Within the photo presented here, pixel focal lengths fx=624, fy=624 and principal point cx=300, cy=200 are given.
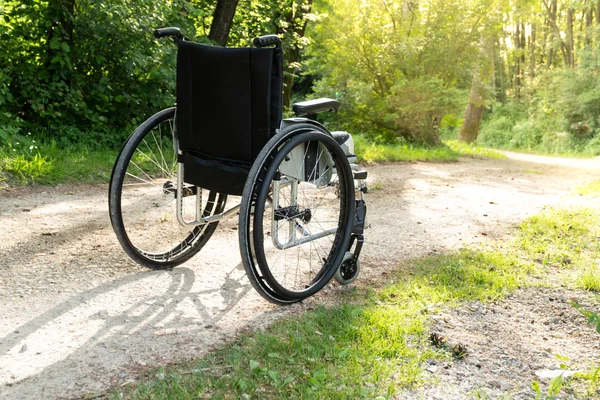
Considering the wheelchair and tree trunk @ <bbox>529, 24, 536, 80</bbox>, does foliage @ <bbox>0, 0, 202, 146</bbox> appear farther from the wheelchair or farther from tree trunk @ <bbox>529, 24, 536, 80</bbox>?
tree trunk @ <bbox>529, 24, 536, 80</bbox>

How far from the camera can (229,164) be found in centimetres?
324

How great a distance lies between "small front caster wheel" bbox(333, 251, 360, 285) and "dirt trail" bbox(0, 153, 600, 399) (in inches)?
4.2

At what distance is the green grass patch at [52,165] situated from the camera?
19.5 ft

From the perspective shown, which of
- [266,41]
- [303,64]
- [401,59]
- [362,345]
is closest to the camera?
[362,345]

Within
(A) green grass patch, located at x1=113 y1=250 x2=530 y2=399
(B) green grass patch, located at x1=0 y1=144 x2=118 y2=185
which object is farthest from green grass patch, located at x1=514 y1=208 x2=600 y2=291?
(B) green grass patch, located at x1=0 y1=144 x2=118 y2=185

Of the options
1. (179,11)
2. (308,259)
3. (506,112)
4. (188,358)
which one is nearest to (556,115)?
(506,112)

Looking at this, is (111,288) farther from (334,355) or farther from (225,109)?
(334,355)

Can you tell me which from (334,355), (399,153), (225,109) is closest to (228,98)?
(225,109)

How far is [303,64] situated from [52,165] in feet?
28.2

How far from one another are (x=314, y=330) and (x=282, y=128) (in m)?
1.02

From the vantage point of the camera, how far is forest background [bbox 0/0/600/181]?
24.3ft

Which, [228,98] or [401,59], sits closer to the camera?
[228,98]

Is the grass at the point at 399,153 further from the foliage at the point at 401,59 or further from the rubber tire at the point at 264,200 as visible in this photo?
the rubber tire at the point at 264,200

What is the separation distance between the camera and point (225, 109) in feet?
10.3
